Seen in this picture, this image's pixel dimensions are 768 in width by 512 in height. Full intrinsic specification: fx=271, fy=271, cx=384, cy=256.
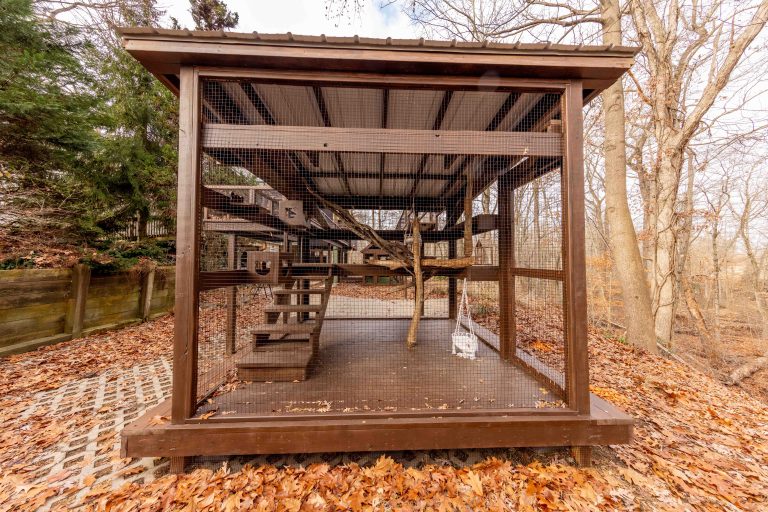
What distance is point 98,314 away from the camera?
16.1 ft

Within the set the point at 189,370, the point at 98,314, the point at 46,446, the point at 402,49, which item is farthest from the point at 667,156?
the point at 98,314

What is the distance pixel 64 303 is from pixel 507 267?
273 inches

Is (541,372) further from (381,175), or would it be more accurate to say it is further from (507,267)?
(381,175)

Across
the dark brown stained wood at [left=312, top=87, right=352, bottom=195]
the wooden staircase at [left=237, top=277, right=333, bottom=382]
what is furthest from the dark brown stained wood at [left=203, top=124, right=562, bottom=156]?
the wooden staircase at [left=237, top=277, right=333, bottom=382]

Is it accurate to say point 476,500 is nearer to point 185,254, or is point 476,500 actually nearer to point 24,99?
point 185,254

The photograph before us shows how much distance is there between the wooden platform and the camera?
192 cm

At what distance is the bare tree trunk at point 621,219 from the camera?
480 cm

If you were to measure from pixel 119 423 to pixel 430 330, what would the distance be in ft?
13.2

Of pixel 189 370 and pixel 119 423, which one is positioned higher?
pixel 189 370

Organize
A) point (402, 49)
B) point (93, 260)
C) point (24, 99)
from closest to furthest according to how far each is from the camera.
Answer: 1. point (402, 49)
2. point (24, 99)
3. point (93, 260)

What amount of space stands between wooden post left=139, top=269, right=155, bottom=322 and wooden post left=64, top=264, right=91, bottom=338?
109cm

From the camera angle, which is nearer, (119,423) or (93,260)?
(119,423)

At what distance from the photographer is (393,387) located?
8.62 ft

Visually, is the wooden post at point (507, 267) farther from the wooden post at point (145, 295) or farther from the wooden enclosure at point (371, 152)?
the wooden post at point (145, 295)
